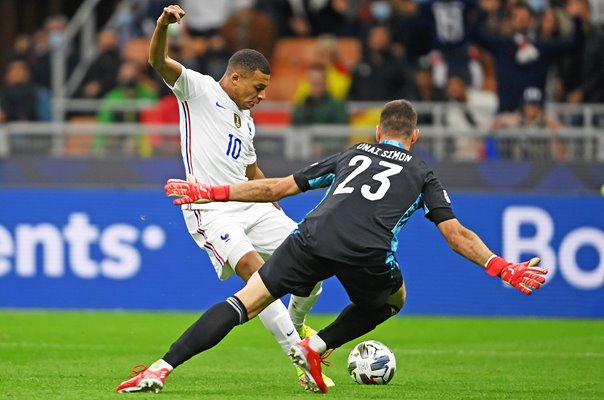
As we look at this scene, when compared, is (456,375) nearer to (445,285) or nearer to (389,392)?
(389,392)

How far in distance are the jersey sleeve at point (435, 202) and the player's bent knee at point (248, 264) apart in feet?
4.90

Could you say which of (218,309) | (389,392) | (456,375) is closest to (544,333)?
(456,375)

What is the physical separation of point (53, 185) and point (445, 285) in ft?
16.7

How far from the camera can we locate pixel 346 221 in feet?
28.6

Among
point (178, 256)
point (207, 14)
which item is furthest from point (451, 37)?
point (178, 256)

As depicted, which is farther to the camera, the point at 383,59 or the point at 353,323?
the point at 383,59

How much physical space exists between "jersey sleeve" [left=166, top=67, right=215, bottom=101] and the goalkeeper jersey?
1638 millimetres

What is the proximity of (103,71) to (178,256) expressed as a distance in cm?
500

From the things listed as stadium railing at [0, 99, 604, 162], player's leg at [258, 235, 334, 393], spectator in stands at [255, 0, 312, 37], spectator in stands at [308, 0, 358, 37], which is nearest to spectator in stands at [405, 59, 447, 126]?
stadium railing at [0, 99, 604, 162]

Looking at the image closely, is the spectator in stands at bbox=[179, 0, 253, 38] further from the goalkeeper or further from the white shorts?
the goalkeeper

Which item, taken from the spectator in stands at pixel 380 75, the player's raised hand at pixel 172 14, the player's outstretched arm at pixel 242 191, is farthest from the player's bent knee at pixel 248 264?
the spectator in stands at pixel 380 75

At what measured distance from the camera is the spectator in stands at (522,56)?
60.5ft

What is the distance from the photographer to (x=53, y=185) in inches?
668

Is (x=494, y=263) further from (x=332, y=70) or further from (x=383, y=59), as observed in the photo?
(x=332, y=70)
